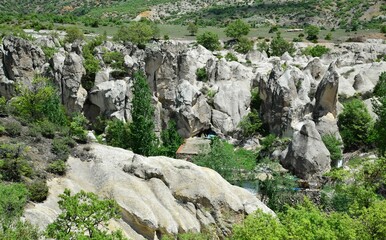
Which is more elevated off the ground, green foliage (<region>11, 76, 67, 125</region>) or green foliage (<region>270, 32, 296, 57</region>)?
green foliage (<region>11, 76, 67, 125</region>)

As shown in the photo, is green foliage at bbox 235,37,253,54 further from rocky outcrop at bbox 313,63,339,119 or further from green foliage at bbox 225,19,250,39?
rocky outcrop at bbox 313,63,339,119

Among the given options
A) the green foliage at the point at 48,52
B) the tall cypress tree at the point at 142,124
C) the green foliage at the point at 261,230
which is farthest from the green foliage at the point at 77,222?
the green foliage at the point at 48,52

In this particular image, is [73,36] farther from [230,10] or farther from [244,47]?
[230,10]

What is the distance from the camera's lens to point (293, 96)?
198 feet

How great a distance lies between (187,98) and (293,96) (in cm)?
1418

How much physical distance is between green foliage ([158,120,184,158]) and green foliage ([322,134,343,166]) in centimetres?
1753

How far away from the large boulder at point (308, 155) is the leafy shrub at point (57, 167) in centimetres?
2602

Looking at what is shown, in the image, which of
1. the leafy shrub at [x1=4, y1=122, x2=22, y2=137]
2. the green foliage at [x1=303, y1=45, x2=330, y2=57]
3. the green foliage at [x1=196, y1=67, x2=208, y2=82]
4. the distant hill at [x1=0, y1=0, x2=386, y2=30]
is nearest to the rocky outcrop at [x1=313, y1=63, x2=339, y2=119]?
the green foliage at [x1=196, y1=67, x2=208, y2=82]

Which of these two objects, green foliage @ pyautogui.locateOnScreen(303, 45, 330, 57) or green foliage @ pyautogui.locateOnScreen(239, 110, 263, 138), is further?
green foliage @ pyautogui.locateOnScreen(303, 45, 330, 57)

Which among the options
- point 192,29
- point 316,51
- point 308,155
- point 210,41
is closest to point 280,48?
point 316,51

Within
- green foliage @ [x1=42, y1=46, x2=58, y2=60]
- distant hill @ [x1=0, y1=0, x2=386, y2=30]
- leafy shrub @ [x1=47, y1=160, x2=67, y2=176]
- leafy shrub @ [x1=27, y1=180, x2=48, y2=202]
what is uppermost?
leafy shrub @ [x1=27, y1=180, x2=48, y2=202]

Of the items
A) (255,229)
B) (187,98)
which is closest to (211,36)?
(187,98)

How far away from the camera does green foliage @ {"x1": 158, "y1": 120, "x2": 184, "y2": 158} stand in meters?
54.3

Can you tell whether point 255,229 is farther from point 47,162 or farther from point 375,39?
point 375,39
